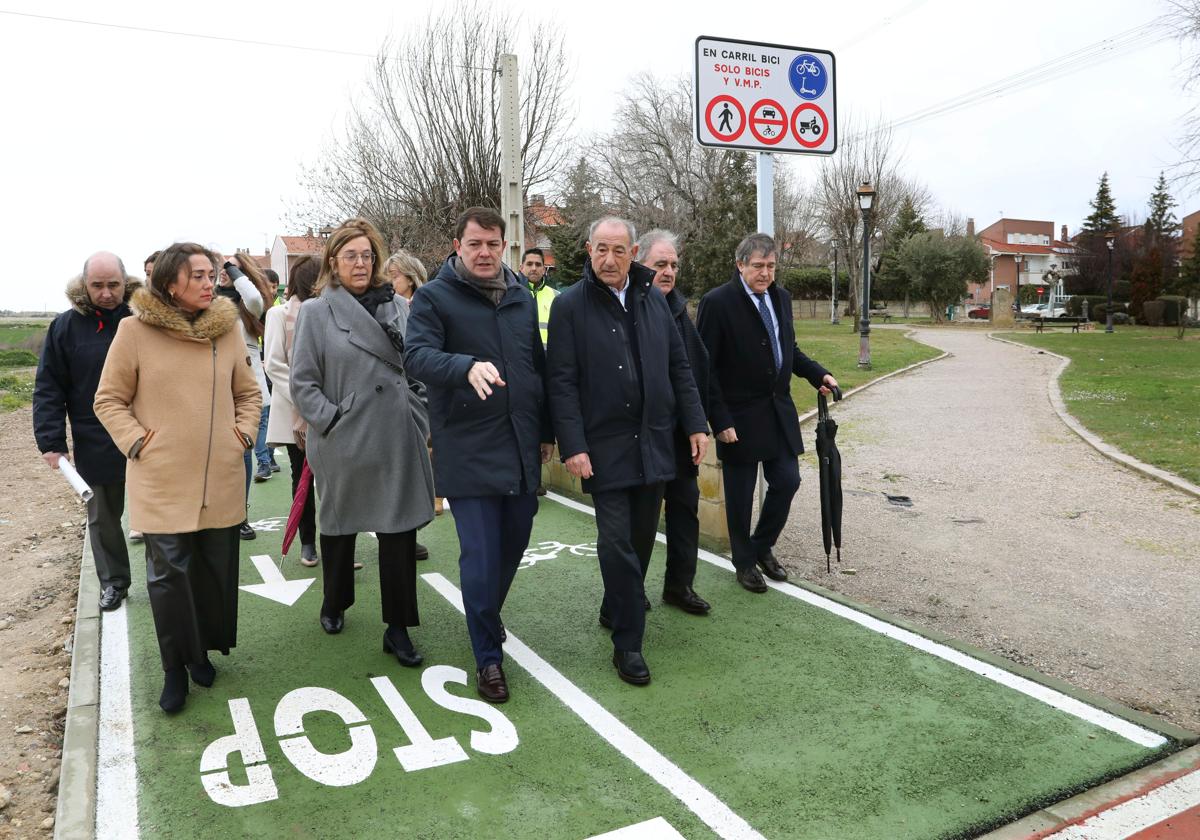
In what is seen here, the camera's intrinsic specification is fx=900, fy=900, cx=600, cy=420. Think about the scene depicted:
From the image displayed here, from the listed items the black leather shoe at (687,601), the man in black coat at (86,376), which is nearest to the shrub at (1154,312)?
the black leather shoe at (687,601)

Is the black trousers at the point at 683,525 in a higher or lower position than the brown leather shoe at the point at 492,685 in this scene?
higher

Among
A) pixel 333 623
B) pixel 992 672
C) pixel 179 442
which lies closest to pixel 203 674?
pixel 333 623

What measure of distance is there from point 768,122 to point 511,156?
7.48 m

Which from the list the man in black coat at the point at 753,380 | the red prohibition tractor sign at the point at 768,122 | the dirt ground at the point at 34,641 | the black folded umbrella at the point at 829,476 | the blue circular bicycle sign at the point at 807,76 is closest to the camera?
the dirt ground at the point at 34,641

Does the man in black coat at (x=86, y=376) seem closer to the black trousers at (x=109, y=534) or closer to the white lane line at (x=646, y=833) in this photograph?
the black trousers at (x=109, y=534)

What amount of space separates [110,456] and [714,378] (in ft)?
11.0

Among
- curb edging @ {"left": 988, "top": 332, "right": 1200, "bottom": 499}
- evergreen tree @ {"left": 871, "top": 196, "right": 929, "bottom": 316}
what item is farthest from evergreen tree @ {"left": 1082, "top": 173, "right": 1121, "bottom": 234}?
curb edging @ {"left": 988, "top": 332, "right": 1200, "bottom": 499}

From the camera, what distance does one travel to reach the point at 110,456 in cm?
493

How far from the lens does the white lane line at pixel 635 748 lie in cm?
293

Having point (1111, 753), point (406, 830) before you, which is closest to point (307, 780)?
point (406, 830)

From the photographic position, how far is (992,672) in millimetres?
4086

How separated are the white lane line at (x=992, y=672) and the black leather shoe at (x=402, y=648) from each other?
2.19 metres

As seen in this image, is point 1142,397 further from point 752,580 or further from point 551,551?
point 551,551

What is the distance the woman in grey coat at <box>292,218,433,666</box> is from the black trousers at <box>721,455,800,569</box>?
72.6 inches
